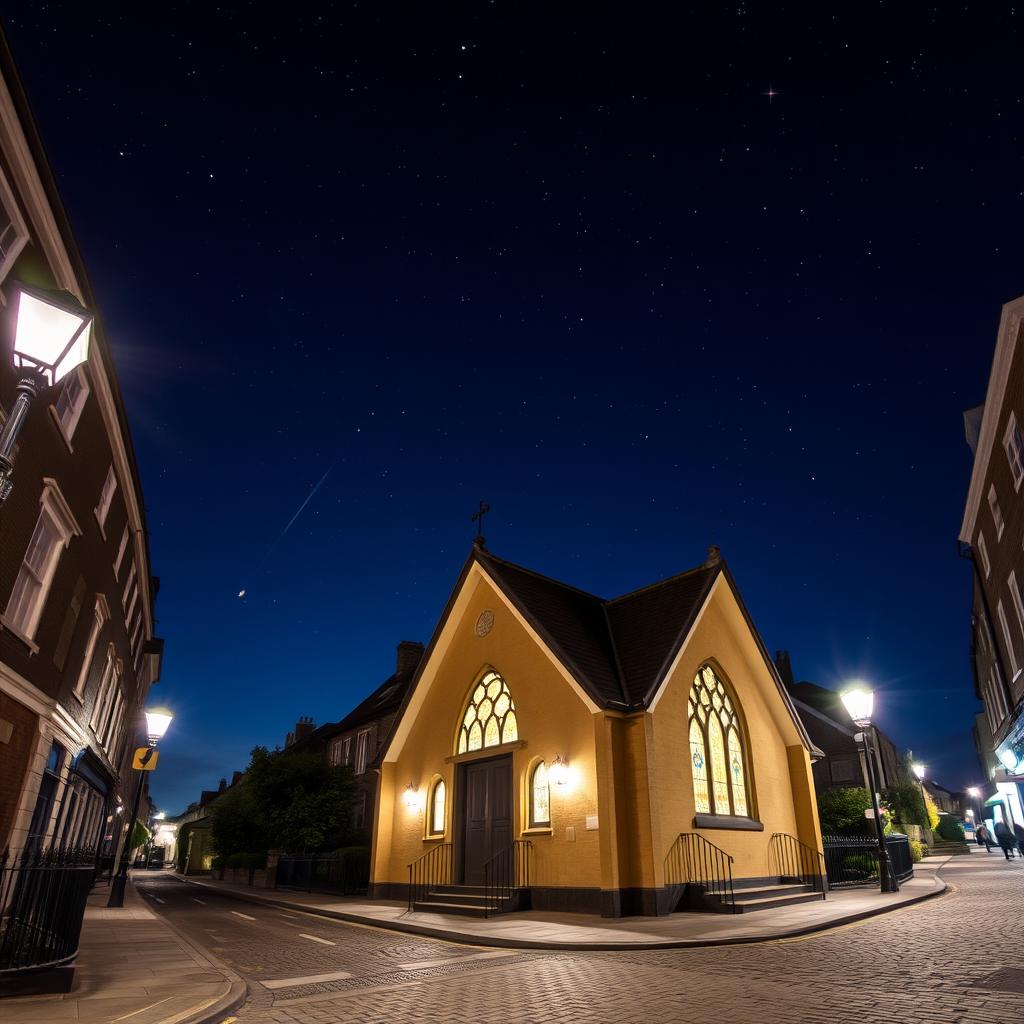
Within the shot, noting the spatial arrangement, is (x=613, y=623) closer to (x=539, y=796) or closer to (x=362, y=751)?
(x=539, y=796)

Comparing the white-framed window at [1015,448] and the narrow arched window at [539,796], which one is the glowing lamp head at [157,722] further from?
the white-framed window at [1015,448]

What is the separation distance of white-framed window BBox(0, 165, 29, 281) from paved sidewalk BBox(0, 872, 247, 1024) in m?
9.37

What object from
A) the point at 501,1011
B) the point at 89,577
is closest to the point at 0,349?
the point at 89,577

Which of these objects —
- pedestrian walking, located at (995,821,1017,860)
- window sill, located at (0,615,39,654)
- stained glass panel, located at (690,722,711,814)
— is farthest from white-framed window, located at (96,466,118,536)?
pedestrian walking, located at (995,821,1017,860)

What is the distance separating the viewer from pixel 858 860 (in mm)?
22500

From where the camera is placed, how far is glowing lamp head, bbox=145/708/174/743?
1880 cm

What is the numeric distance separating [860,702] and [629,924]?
912 cm

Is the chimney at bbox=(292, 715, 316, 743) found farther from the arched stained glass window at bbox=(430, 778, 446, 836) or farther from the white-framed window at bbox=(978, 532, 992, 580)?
the white-framed window at bbox=(978, 532, 992, 580)

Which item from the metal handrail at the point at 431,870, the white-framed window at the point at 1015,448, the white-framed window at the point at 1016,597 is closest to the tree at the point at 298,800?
the metal handrail at the point at 431,870

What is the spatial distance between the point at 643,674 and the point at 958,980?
970cm

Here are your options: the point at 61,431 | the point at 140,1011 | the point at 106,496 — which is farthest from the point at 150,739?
the point at 140,1011

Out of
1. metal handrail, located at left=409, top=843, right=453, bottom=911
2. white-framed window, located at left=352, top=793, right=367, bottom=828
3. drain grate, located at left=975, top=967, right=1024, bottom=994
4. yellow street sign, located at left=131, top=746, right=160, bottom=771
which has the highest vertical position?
yellow street sign, located at left=131, top=746, right=160, bottom=771

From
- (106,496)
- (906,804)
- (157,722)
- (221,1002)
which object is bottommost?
(221,1002)

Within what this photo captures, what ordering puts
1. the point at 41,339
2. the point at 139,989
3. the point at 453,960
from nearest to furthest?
the point at 41,339 < the point at 139,989 < the point at 453,960
